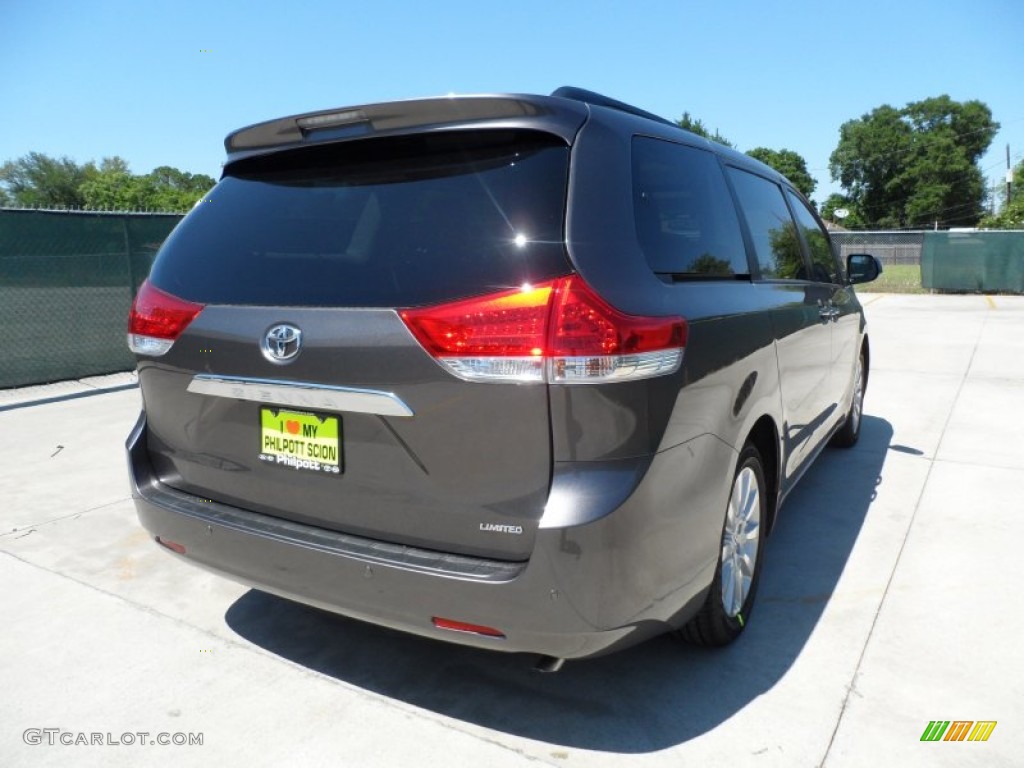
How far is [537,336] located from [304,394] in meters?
0.72

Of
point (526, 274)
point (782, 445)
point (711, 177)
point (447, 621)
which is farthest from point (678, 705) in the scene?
point (711, 177)

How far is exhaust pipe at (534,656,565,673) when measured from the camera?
2180mm

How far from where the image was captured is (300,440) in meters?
2.27

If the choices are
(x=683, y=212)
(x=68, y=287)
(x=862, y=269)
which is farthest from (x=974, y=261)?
(x=683, y=212)

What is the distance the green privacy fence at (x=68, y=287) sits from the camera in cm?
785

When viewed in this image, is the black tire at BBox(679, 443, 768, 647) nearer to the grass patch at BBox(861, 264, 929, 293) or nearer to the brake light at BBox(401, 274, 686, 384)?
the brake light at BBox(401, 274, 686, 384)

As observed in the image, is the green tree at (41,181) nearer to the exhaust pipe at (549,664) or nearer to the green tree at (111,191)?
the green tree at (111,191)

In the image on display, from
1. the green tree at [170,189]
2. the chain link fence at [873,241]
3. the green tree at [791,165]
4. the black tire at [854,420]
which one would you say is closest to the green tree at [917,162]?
the green tree at [791,165]

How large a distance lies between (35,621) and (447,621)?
1965 millimetres

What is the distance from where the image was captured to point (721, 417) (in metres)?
2.44

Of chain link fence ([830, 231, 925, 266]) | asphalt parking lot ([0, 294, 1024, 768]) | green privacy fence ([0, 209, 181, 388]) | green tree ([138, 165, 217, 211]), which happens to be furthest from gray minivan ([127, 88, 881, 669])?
green tree ([138, 165, 217, 211])

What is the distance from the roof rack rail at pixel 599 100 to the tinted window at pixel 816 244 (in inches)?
64.1

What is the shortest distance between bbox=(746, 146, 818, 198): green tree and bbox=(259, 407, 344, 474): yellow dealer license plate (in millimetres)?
99572

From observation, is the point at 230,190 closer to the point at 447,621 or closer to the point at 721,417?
the point at 447,621
